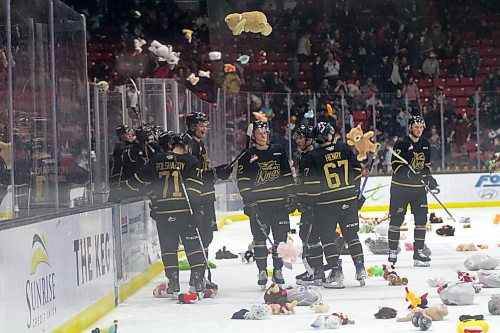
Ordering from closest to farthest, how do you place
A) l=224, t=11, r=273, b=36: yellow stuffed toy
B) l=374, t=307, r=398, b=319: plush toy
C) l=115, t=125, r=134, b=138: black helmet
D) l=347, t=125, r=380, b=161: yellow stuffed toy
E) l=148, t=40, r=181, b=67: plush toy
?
l=374, t=307, r=398, b=319: plush toy < l=115, t=125, r=134, b=138: black helmet < l=347, t=125, r=380, b=161: yellow stuffed toy < l=224, t=11, r=273, b=36: yellow stuffed toy < l=148, t=40, r=181, b=67: plush toy

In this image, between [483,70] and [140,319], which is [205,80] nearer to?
[483,70]

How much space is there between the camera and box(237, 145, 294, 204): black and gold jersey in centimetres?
848

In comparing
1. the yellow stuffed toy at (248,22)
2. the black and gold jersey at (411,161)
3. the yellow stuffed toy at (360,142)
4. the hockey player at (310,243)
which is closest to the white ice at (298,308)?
the hockey player at (310,243)

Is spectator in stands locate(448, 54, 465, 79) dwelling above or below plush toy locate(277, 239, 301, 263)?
above

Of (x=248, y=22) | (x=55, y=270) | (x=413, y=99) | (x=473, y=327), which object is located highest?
(x=248, y=22)

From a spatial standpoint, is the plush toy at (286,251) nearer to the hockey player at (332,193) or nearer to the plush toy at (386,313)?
the hockey player at (332,193)

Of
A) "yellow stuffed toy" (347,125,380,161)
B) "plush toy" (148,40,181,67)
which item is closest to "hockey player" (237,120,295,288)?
"yellow stuffed toy" (347,125,380,161)

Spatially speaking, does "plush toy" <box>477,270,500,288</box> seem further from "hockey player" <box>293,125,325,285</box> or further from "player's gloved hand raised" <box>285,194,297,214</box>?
"player's gloved hand raised" <box>285,194,297,214</box>

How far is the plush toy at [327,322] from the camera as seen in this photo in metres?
6.47

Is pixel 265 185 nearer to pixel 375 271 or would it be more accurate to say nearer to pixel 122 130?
pixel 375 271

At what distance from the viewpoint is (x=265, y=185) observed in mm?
8492

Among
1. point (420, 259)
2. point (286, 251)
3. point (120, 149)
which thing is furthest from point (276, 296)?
point (120, 149)

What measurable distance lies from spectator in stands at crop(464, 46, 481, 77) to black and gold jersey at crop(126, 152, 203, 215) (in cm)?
1394

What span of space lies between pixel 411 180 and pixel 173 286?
2.79m
